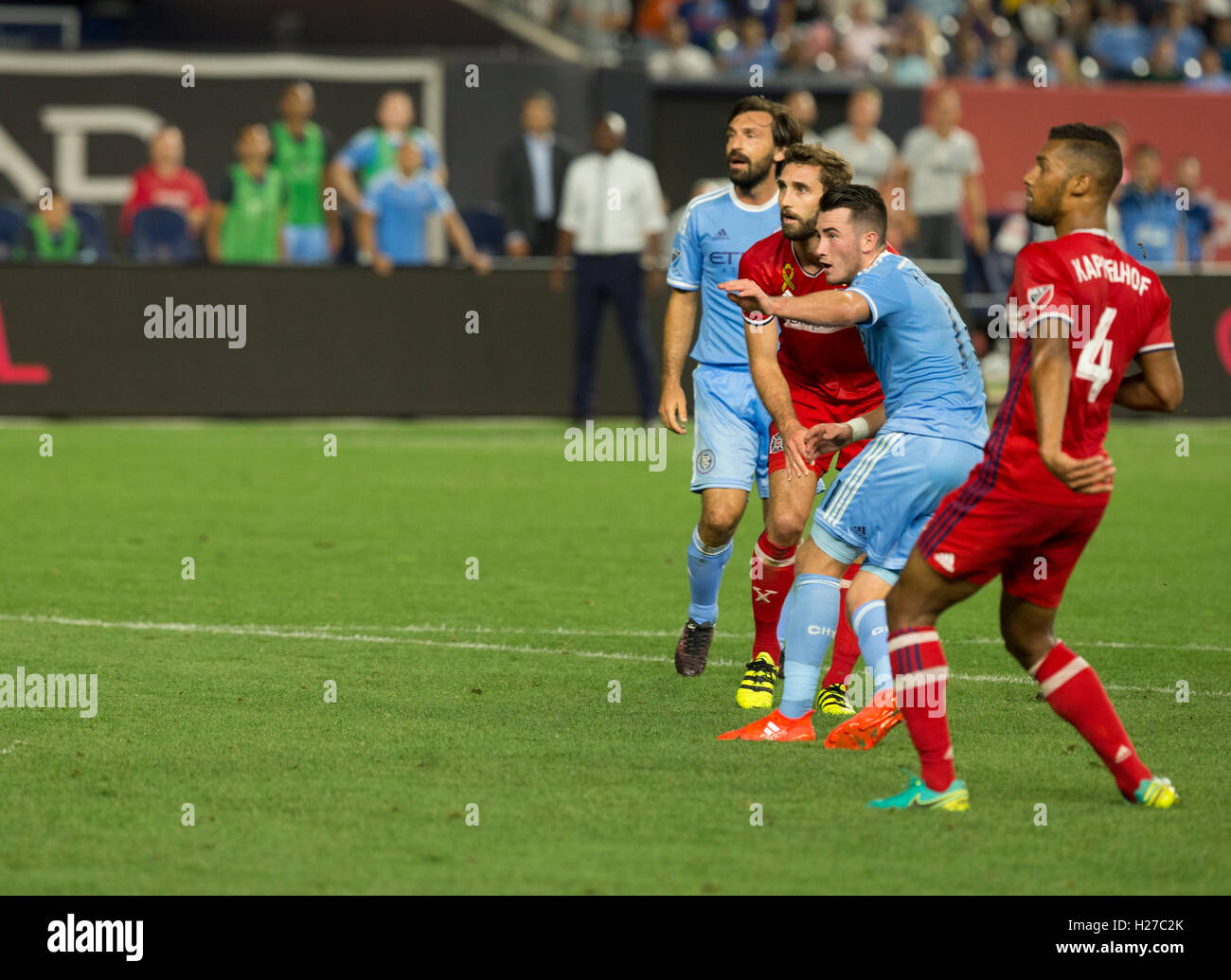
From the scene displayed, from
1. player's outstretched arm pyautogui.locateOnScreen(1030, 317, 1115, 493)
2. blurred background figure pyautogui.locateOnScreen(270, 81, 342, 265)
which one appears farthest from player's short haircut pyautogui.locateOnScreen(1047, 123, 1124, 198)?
blurred background figure pyautogui.locateOnScreen(270, 81, 342, 265)

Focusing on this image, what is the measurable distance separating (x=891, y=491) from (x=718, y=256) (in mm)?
1882

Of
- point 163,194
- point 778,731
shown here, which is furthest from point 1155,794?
point 163,194

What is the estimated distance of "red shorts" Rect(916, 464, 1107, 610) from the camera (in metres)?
5.50

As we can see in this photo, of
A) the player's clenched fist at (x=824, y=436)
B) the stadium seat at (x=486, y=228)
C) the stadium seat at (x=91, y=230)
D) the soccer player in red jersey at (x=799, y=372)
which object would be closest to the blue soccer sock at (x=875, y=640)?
the soccer player in red jersey at (x=799, y=372)

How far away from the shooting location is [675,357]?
800cm

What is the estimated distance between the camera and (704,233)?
8164 millimetres

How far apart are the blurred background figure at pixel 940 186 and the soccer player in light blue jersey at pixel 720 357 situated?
37.2 feet

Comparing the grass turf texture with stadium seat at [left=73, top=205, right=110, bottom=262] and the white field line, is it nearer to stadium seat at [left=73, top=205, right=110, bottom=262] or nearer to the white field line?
the white field line

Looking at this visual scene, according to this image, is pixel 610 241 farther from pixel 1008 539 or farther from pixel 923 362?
pixel 1008 539

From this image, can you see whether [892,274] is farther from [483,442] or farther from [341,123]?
[341,123]

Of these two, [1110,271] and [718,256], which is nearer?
[1110,271]

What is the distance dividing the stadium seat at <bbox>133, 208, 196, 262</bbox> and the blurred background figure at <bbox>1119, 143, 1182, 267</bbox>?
9.32 metres

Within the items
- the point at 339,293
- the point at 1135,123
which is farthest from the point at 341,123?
the point at 1135,123

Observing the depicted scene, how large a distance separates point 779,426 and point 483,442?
33.9 ft
